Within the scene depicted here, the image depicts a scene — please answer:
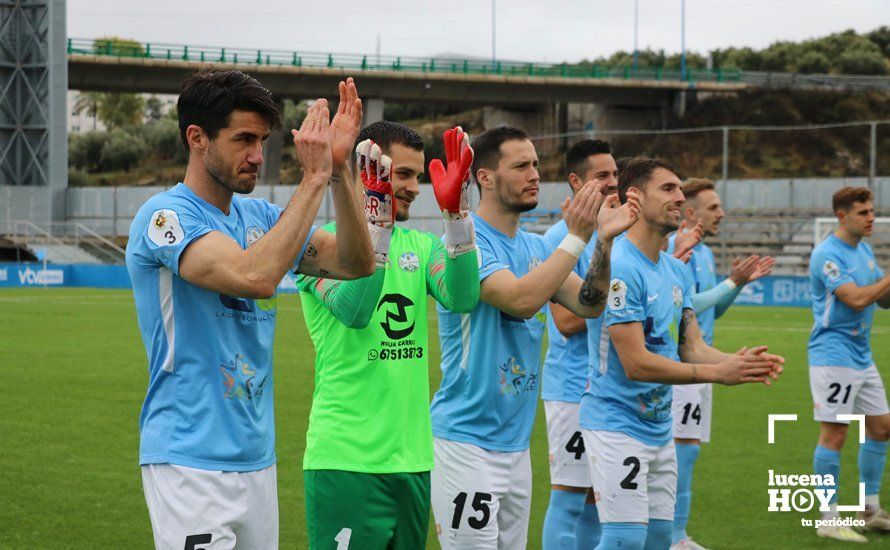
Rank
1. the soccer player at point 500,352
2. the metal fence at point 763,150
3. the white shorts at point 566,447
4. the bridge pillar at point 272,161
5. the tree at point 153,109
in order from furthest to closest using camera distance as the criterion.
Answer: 1. the tree at point 153,109
2. the bridge pillar at point 272,161
3. the metal fence at point 763,150
4. the white shorts at point 566,447
5. the soccer player at point 500,352

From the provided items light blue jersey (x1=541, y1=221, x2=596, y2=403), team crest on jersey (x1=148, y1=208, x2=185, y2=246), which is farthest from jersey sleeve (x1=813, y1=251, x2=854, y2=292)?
team crest on jersey (x1=148, y1=208, x2=185, y2=246)

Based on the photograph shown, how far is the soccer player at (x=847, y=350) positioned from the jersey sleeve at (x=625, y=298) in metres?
3.44

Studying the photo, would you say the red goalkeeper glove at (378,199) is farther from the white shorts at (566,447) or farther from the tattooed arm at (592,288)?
the white shorts at (566,447)

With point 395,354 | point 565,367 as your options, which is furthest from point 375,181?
point 565,367

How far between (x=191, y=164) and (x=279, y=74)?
57.0 meters

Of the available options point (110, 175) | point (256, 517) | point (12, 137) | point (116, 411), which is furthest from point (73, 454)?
point (110, 175)

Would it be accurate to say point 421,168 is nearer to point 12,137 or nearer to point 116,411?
point 116,411

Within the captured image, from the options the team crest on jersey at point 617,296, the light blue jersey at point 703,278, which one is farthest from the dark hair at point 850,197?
the team crest on jersey at point 617,296

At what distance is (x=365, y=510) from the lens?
4.57 m

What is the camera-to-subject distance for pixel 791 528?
862 cm

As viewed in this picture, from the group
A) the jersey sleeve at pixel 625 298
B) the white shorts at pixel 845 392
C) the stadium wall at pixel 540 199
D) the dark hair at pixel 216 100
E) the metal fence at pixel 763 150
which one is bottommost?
the white shorts at pixel 845 392

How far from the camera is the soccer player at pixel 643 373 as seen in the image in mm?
5723

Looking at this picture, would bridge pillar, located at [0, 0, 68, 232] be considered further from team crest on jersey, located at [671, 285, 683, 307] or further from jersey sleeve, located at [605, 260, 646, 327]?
jersey sleeve, located at [605, 260, 646, 327]

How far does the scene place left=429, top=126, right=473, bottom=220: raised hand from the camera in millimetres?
4742
